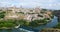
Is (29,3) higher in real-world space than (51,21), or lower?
higher

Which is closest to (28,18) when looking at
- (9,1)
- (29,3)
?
(29,3)

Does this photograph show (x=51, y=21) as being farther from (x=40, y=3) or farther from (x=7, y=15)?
(x=7, y=15)

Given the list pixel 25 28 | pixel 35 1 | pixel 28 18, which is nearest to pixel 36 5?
pixel 35 1

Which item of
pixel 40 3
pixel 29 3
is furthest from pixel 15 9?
pixel 40 3

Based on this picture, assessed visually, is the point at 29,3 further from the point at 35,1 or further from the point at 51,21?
the point at 51,21

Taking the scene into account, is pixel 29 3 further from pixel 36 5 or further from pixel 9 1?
pixel 9 1

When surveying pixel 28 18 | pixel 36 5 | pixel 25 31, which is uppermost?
pixel 36 5

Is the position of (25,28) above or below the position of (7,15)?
below
